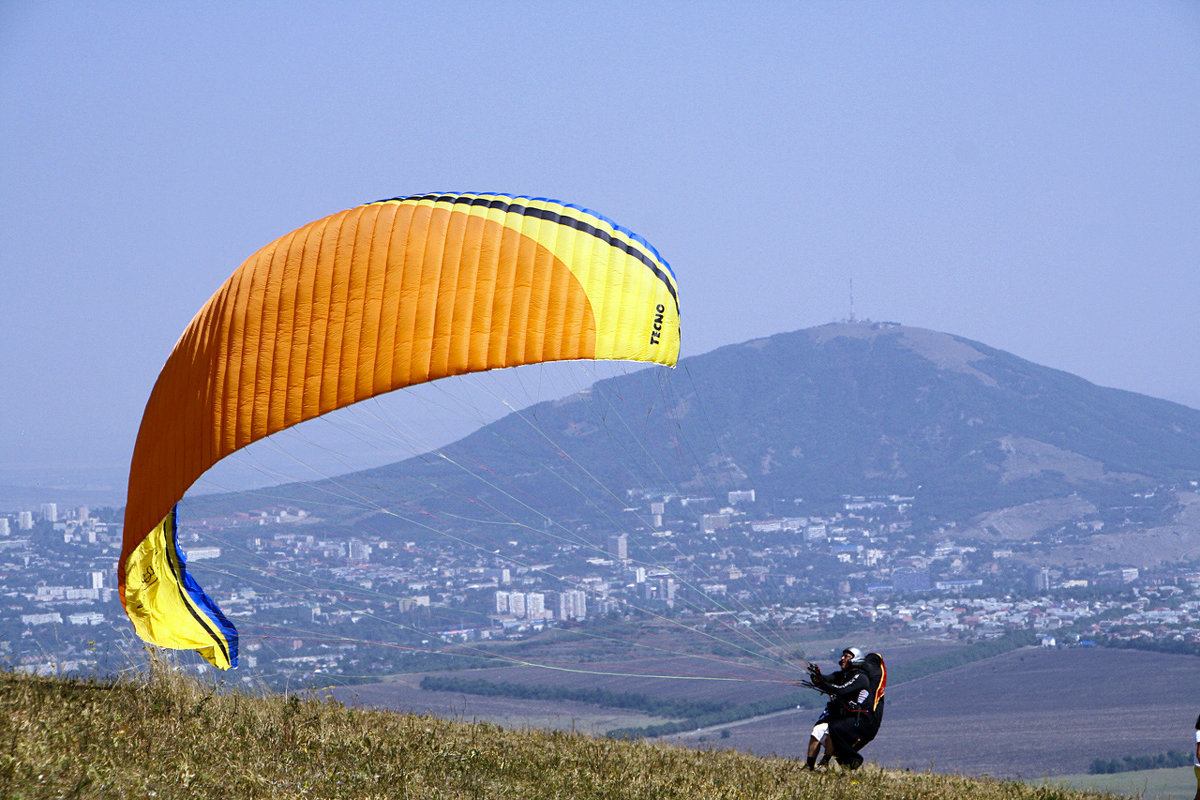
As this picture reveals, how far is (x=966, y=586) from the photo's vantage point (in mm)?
168750

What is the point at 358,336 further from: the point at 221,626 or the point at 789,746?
the point at 789,746

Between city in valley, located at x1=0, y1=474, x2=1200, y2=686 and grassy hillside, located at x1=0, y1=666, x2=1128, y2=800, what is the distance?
4.52ft

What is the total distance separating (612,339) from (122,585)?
5.94 meters

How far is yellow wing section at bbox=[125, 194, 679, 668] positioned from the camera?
36.9 ft

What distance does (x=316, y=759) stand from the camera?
28.2 feet

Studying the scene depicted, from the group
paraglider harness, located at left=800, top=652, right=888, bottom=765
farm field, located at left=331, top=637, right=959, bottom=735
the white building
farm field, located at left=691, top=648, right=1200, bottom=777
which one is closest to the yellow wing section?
paraglider harness, located at left=800, top=652, right=888, bottom=765

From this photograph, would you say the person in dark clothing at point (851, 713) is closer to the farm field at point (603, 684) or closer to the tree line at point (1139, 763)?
the farm field at point (603, 684)

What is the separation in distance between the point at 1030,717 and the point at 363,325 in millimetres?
82221

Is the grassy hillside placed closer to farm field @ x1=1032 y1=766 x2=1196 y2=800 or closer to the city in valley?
the city in valley

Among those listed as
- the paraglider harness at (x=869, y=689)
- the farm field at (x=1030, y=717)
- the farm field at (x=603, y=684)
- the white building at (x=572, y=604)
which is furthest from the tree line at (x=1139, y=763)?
the paraglider harness at (x=869, y=689)

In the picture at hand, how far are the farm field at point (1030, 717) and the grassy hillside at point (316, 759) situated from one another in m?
45.3

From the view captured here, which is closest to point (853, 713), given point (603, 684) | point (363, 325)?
point (363, 325)

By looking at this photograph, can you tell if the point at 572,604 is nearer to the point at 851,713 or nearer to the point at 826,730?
the point at 826,730

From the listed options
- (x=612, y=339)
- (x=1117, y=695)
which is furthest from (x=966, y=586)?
(x=612, y=339)
